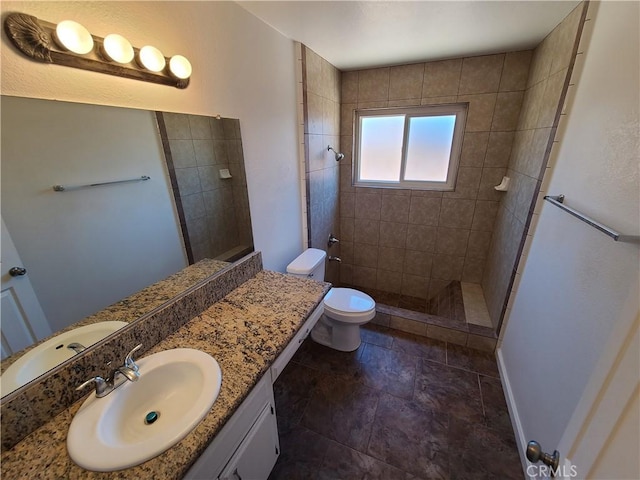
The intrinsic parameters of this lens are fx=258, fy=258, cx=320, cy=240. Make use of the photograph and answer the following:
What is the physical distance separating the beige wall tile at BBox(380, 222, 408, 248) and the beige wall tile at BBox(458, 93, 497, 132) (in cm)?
110

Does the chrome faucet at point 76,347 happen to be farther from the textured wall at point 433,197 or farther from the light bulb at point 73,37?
the textured wall at point 433,197

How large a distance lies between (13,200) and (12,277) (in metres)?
0.21

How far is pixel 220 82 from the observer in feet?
4.22

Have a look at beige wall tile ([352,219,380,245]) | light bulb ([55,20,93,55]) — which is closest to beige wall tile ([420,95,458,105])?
beige wall tile ([352,219,380,245])

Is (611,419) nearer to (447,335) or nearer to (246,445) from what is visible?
(246,445)

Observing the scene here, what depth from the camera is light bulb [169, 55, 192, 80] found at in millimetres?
1004

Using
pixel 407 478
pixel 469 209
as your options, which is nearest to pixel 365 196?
pixel 469 209

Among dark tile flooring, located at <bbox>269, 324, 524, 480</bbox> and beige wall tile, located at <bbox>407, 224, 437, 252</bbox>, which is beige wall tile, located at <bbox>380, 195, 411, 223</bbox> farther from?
dark tile flooring, located at <bbox>269, 324, 524, 480</bbox>

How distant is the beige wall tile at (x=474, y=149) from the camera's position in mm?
2311

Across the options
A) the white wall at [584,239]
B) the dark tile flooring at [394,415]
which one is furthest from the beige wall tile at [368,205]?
the white wall at [584,239]

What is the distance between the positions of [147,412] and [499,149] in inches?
116

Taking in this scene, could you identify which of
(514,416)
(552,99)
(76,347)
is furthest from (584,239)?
(76,347)

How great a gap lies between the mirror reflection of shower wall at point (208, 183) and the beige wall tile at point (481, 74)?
201cm

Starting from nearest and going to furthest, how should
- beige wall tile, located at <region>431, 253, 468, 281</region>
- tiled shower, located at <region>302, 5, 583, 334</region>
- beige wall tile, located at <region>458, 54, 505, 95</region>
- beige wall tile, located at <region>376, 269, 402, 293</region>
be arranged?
tiled shower, located at <region>302, 5, 583, 334</region>
beige wall tile, located at <region>458, 54, 505, 95</region>
beige wall tile, located at <region>431, 253, 468, 281</region>
beige wall tile, located at <region>376, 269, 402, 293</region>
